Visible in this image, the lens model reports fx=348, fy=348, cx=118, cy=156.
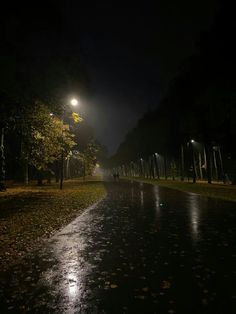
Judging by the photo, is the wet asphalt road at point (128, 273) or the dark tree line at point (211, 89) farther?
the dark tree line at point (211, 89)

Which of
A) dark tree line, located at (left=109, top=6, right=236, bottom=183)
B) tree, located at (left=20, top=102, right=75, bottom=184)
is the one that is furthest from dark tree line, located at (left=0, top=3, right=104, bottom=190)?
dark tree line, located at (left=109, top=6, right=236, bottom=183)

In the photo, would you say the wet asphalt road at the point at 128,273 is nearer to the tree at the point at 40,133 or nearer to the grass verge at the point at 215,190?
the tree at the point at 40,133

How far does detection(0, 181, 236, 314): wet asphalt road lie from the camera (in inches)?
212

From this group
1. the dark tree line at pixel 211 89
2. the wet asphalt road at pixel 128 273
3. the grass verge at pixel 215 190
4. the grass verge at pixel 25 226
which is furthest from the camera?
the dark tree line at pixel 211 89

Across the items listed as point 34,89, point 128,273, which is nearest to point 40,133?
point 34,89

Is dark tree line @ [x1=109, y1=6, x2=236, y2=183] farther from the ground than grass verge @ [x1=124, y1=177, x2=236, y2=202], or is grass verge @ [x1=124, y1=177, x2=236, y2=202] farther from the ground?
dark tree line @ [x1=109, y1=6, x2=236, y2=183]

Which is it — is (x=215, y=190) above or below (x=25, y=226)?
above

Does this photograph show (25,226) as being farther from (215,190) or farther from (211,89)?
(211,89)

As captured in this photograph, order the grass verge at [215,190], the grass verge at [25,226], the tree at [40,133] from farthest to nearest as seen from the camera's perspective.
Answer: the grass verge at [215,190] < the tree at [40,133] < the grass verge at [25,226]

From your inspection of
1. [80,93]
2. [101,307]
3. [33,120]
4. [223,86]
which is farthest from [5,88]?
[223,86]

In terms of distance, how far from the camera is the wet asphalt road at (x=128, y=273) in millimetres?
5375

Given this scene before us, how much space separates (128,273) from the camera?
23.0 feet

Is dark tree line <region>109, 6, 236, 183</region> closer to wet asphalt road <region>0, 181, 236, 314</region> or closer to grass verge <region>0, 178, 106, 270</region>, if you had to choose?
grass verge <region>0, 178, 106, 270</region>

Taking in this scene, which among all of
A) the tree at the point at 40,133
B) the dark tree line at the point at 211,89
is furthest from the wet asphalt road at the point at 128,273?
the dark tree line at the point at 211,89
